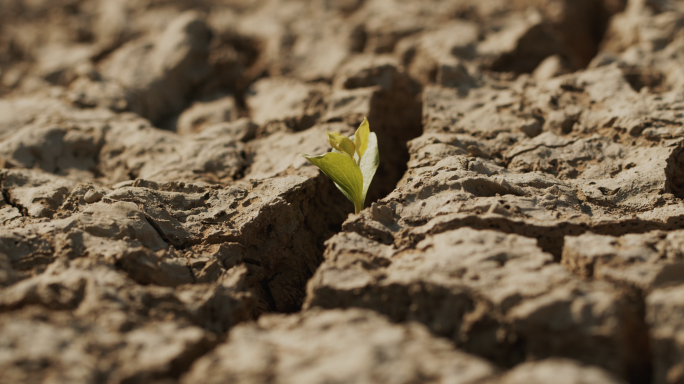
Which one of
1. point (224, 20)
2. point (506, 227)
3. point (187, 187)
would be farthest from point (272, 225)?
point (224, 20)

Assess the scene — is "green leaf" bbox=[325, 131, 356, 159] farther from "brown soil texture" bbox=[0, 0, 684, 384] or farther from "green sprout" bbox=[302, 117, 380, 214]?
"brown soil texture" bbox=[0, 0, 684, 384]

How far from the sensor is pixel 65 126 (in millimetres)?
3260

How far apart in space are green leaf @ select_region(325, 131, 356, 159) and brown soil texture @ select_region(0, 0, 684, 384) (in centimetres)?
27

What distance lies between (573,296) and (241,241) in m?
1.45

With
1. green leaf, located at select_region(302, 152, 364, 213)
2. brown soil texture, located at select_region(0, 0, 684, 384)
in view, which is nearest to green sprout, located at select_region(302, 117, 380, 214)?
green leaf, located at select_region(302, 152, 364, 213)

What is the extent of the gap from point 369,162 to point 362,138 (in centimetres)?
13

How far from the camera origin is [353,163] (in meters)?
2.29

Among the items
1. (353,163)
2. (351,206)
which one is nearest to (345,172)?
(353,163)

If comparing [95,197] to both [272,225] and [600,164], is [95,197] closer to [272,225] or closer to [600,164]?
[272,225]

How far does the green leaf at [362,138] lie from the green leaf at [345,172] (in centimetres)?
16

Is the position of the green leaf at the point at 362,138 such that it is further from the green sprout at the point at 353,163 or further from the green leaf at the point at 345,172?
the green leaf at the point at 345,172

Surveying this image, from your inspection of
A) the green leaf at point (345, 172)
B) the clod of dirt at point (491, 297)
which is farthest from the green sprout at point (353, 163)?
the clod of dirt at point (491, 297)

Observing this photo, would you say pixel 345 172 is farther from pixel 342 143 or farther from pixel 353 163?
pixel 342 143

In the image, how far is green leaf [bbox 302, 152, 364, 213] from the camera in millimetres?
2268
